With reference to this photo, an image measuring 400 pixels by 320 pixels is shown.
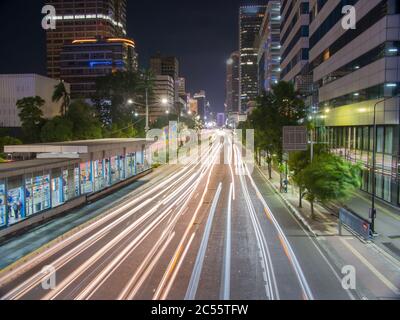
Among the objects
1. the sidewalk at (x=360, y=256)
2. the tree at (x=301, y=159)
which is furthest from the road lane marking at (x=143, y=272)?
the tree at (x=301, y=159)

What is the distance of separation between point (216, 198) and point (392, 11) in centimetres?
1868

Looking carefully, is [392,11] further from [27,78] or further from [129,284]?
[27,78]

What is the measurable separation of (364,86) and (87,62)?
149095 mm

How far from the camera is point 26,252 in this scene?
1845 centimetres

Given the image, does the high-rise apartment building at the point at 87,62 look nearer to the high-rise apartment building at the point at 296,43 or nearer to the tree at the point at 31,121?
the high-rise apartment building at the point at 296,43

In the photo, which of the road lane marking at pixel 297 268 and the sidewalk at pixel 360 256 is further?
the sidewalk at pixel 360 256

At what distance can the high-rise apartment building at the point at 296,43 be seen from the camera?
67188 millimetres

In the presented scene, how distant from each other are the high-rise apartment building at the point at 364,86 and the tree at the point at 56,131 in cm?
3305

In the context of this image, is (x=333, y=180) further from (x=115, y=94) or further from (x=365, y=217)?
(x=115, y=94)

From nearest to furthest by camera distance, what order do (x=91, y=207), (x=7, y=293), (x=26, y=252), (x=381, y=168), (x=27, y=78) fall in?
(x=7, y=293) → (x=26, y=252) → (x=91, y=207) → (x=381, y=168) → (x=27, y=78)

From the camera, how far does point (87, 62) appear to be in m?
169

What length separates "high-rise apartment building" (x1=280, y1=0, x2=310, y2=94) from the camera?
220 ft

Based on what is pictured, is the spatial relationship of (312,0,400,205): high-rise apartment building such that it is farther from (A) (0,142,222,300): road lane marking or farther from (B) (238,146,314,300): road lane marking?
(A) (0,142,222,300): road lane marking
